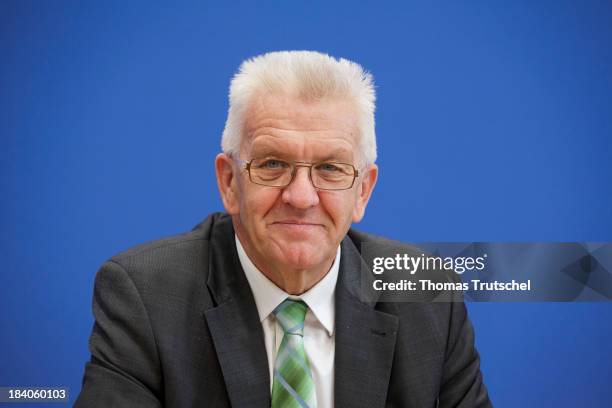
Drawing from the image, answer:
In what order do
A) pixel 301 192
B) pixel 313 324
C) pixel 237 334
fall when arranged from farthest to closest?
1. pixel 313 324
2. pixel 237 334
3. pixel 301 192

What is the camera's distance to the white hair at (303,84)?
2.15 meters

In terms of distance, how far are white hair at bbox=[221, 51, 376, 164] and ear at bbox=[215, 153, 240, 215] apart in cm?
3

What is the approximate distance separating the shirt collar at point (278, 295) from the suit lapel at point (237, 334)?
0.09 feet

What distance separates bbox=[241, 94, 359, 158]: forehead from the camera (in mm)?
2146

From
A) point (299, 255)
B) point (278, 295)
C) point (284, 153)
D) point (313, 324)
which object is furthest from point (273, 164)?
point (313, 324)

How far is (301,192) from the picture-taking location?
2.13 metres

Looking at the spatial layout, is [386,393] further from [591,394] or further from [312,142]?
[591,394]

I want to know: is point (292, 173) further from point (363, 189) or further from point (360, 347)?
point (360, 347)

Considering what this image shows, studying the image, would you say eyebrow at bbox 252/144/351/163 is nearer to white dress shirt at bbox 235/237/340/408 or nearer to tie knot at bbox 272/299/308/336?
white dress shirt at bbox 235/237/340/408

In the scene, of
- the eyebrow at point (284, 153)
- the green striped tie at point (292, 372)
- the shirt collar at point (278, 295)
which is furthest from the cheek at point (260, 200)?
the green striped tie at point (292, 372)

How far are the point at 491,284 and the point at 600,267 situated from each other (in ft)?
1.64

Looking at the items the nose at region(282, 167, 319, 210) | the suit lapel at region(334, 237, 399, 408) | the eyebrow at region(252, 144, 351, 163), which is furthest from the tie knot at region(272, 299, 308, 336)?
the eyebrow at region(252, 144, 351, 163)

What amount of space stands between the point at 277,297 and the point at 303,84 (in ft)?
2.14

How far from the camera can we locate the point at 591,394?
337 cm
